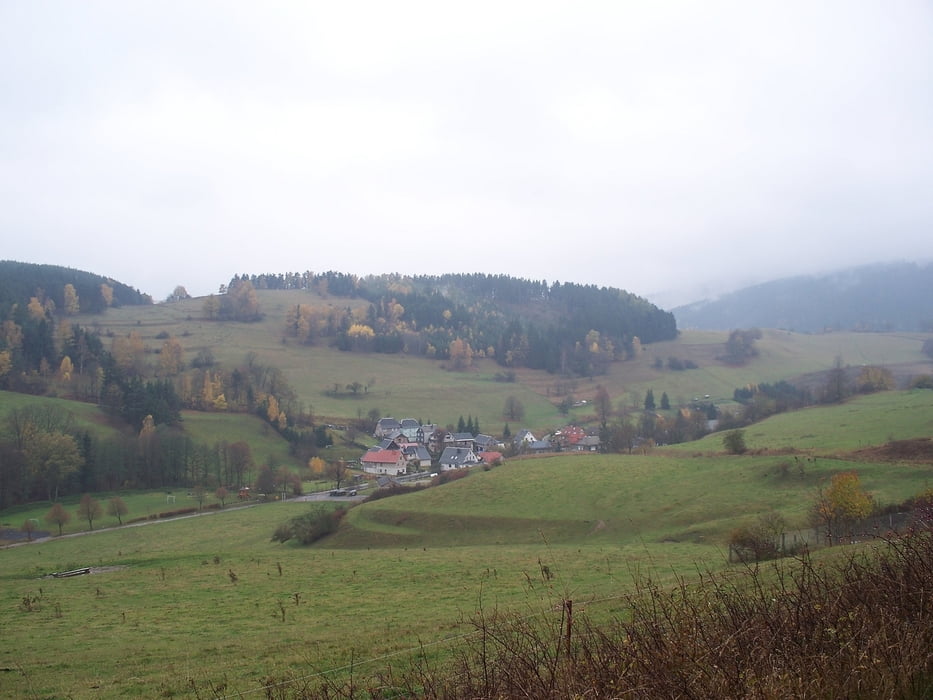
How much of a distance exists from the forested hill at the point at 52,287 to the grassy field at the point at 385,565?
4931 inches

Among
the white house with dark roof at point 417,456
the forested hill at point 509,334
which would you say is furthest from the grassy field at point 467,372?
the white house with dark roof at point 417,456

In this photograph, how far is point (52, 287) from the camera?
162125 millimetres

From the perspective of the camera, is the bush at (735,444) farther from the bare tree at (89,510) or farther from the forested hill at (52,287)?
the forested hill at (52,287)

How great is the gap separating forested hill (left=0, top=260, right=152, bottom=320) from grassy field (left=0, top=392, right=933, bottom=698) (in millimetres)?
125242

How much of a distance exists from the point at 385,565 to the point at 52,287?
6742 inches

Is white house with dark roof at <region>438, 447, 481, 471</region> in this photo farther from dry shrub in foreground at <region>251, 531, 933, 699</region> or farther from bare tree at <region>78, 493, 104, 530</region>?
dry shrub in foreground at <region>251, 531, 933, 699</region>

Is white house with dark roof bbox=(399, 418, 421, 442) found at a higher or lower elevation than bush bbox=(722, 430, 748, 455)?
lower

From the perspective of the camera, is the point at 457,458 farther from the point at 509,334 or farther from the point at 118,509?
the point at 509,334

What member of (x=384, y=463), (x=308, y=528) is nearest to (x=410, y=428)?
(x=384, y=463)

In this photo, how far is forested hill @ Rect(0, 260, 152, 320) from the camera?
488 feet

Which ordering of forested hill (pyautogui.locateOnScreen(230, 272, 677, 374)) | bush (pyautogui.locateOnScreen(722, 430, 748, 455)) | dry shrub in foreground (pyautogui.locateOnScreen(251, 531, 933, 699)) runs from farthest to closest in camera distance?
1. forested hill (pyautogui.locateOnScreen(230, 272, 677, 374))
2. bush (pyautogui.locateOnScreen(722, 430, 748, 455))
3. dry shrub in foreground (pyautogui.locateOnScreen(251, 531, 933, 699))

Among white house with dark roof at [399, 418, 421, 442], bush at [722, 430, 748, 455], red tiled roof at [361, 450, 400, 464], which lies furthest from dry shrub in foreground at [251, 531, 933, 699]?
white house with dark roof at [399, 418, 421, 442]

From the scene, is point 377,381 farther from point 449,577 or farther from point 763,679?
point 763,679

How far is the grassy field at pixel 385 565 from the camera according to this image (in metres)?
14.2
